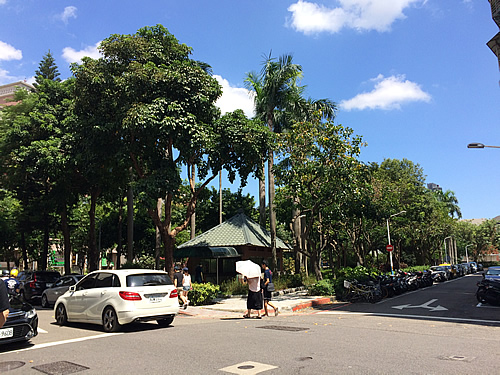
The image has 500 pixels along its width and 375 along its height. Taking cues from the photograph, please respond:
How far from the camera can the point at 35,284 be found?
811 inches

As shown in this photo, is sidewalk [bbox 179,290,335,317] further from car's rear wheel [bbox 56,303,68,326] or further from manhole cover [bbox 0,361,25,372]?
manhole cover [bbox 0,361,25,372]

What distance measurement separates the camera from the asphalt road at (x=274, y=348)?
6523 mm

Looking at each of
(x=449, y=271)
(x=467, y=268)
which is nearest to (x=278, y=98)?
(x=449, y=271)

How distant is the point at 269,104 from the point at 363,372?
21.8 meters

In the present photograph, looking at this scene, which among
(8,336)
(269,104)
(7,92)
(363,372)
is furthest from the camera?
(7,92)

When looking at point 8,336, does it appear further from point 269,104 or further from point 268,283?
point 269,104

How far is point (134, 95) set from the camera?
1873 centimetres

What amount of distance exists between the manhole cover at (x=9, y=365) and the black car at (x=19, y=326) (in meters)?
1.14

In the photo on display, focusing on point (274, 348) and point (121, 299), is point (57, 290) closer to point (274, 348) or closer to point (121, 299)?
point (121, 299)

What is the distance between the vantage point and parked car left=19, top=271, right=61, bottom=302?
2052 centimetres

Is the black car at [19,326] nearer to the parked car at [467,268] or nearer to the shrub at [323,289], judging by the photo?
the shrub at [323,289]

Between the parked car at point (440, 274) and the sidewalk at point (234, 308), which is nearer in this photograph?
the sidewalk at point (234, 308)

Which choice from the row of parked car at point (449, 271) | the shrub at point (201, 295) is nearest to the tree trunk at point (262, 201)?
the shrub at point (201, 295)

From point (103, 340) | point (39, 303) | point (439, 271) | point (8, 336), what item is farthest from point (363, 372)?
point (439, 271)
